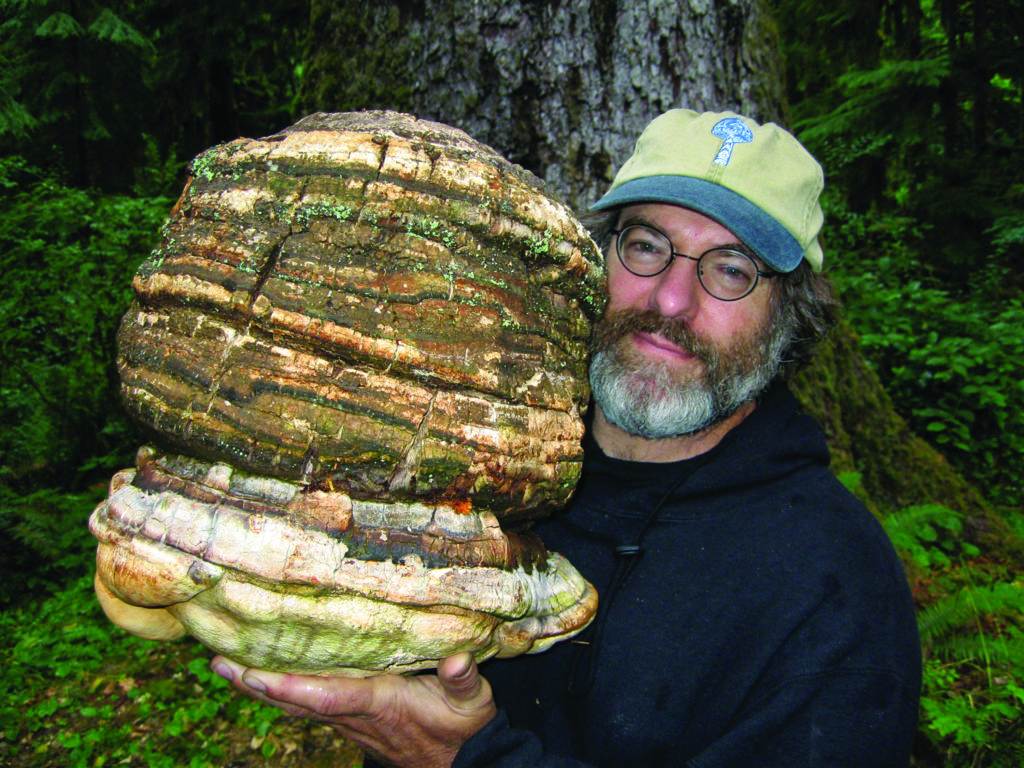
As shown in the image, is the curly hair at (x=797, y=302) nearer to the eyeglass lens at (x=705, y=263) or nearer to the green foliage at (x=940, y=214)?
the eyeglass lens at (x=705, y=263)

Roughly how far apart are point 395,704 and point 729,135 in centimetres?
211

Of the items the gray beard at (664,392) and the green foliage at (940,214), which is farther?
the green foliage at (940,214)

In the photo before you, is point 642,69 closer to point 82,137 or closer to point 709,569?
point 709,569

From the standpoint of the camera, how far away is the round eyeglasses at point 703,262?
243cm

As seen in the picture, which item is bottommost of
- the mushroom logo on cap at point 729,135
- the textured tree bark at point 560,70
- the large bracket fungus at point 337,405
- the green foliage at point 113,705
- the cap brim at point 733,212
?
the green foliage at point 113,705

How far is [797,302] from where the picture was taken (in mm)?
2738

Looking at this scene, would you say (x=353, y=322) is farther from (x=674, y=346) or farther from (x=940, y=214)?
(x=940, y=214)

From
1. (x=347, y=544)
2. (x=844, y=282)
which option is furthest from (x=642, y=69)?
(x=844, y=282)

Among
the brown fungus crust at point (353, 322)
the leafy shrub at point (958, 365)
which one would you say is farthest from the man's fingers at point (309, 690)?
the leafy shrub at point (958, 365)

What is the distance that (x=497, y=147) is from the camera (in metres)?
3.14

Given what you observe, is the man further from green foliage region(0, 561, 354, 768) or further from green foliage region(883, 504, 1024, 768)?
green foliage region(0, 561, 354, 768)

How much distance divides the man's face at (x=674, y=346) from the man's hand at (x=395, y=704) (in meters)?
1.05

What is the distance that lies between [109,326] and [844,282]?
8075mm

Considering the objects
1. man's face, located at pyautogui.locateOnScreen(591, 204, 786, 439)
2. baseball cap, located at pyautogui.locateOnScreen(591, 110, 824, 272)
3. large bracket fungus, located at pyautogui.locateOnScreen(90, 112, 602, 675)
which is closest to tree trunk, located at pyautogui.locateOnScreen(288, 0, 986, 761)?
baseball cap, located at pyautogui.locateOnScreen(591, 110, 824, 272)
